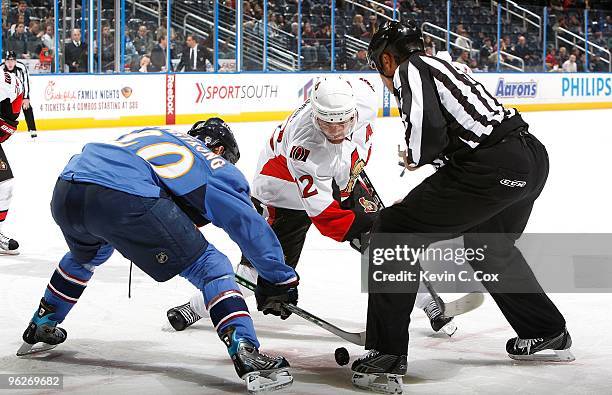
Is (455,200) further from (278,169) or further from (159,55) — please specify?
(159,55)

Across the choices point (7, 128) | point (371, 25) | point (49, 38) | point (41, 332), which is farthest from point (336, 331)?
point (371, 25)

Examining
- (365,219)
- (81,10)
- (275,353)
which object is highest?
(81,10)

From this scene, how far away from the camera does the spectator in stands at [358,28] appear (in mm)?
17719

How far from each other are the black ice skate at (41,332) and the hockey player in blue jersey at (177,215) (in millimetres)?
536

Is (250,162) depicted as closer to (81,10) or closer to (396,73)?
(81,10)

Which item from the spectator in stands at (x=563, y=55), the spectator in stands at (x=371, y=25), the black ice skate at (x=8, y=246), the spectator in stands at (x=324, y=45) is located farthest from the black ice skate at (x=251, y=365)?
the spectator in stands at (x=563, y=55)

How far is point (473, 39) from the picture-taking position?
63.2 feet

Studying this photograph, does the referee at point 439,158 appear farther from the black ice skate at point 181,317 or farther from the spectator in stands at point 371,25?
the spectator in stands at point 371,25

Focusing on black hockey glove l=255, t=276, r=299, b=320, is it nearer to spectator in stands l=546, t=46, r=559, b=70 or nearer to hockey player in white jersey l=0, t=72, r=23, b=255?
hockey player in white jersey l=0, t=72, r=23, b=255

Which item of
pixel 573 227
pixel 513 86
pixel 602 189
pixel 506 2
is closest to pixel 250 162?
pixel 602 189

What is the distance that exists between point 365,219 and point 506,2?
1688 cm

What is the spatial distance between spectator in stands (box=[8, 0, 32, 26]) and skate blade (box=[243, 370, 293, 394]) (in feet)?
35.8

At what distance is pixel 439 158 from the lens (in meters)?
3.57

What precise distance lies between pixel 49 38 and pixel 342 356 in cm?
1100
